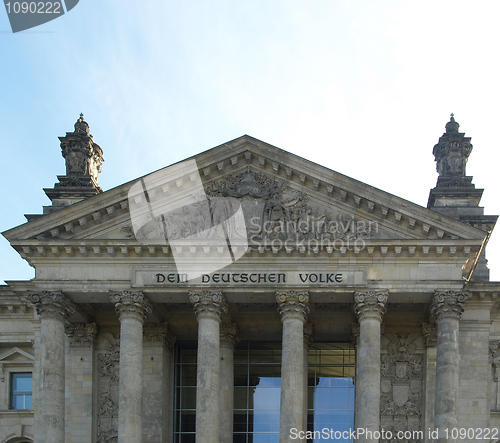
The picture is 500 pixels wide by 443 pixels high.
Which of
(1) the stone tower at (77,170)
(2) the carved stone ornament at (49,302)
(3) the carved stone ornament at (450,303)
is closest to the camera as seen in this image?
(3) the carved stone ornament at (450,303)

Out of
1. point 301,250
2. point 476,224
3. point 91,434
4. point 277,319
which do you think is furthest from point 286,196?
point 91,434

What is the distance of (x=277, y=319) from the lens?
40.3 m

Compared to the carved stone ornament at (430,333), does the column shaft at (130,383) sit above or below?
below

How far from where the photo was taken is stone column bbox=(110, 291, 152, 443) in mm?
35844

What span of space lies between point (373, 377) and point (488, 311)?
269 inches

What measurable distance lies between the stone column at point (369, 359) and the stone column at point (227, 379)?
5711 millimetres

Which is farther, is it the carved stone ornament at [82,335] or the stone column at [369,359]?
the carved stone ornament at [82,335]

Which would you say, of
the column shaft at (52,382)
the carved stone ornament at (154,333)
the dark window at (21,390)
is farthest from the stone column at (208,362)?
the dark window at (21,390)

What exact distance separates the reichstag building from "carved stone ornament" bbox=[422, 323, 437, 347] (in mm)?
82

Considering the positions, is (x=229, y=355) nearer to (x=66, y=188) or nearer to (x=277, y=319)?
(x=277, y=319)

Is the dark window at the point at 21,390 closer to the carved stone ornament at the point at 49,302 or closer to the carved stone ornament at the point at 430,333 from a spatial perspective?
the carved stone ornament at the point at 49,302

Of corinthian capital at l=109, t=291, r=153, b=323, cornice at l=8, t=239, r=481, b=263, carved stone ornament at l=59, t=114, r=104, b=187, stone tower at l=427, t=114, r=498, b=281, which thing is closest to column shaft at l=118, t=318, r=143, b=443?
corinthian capital at l=109, t=291, r=153, b=323

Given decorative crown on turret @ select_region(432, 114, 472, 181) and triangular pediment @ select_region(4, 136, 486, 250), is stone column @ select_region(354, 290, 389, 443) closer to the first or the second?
triangular pediment @ select_region(4, 136, 486, 250)

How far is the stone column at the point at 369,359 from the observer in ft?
116
